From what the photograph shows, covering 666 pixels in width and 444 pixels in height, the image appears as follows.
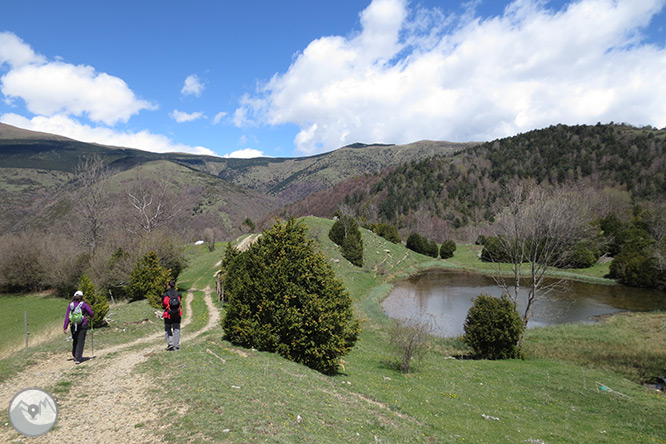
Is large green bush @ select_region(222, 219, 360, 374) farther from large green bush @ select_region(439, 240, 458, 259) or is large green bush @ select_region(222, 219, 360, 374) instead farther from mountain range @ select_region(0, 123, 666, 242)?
mountain range @ select_region(0, 123, 666, 242)

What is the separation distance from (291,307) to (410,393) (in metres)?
5.81

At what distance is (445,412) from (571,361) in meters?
12.9

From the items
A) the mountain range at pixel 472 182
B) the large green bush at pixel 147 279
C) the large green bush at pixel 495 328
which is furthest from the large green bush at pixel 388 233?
the large green bush at pixel 147 279

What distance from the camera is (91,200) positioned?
38.0 m

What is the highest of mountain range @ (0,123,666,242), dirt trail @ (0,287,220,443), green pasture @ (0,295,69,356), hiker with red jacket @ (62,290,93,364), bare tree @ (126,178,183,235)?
mountain range @ (0,123,666,242)

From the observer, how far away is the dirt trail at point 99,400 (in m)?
5.71

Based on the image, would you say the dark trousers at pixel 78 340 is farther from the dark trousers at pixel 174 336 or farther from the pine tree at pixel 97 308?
the pine tree at pixel 97 308

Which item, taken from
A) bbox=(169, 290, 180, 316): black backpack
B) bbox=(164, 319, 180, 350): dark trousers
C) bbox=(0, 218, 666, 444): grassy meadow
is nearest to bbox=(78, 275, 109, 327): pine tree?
bbox=(0, 218, 666, 444): grassy meadow

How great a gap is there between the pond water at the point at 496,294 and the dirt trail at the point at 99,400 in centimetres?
1936

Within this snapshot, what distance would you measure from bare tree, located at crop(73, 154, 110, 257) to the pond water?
1445 inches

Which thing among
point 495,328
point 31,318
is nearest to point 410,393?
point 495,328

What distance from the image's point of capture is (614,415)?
10.8 metres

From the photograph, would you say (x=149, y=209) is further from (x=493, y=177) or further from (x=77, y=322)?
(x=493, y=177)

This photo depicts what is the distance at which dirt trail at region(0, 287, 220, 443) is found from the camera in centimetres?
571
